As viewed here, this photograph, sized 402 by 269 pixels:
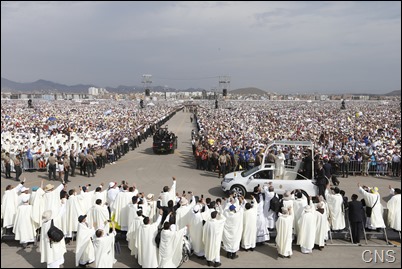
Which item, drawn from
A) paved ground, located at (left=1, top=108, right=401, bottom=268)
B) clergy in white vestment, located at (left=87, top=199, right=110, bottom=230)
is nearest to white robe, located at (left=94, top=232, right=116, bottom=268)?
paved ground, located at (left=1, top=108, right=401, bottom=268)

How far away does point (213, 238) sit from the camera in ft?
24.7

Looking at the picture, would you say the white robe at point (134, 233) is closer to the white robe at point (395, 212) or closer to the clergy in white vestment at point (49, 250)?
the clergy in white vestment at point (49, 250)

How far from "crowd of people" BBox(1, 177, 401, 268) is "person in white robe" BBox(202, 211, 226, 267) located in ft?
0.07

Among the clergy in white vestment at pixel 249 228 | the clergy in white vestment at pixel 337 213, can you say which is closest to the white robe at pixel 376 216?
the clergy in white vestment at pixel 337 213

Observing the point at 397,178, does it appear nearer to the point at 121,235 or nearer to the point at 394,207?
the point at 394,207

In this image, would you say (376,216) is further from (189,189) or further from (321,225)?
(189,189)

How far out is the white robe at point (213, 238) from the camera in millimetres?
7527

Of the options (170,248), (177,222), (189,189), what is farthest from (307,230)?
(189,189)

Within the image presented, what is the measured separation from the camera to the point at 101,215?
8.60 meters

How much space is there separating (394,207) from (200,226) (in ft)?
17.5

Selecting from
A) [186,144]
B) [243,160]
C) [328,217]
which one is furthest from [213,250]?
[186,144]

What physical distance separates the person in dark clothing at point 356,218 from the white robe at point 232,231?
2.97m

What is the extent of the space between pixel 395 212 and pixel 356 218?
1.34 metres

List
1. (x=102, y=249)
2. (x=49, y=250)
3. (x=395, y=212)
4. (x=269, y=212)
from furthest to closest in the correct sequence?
(x=269, y=212)
(x=395, y=212)
(x=49, y=250)
(x=102, y=249)
